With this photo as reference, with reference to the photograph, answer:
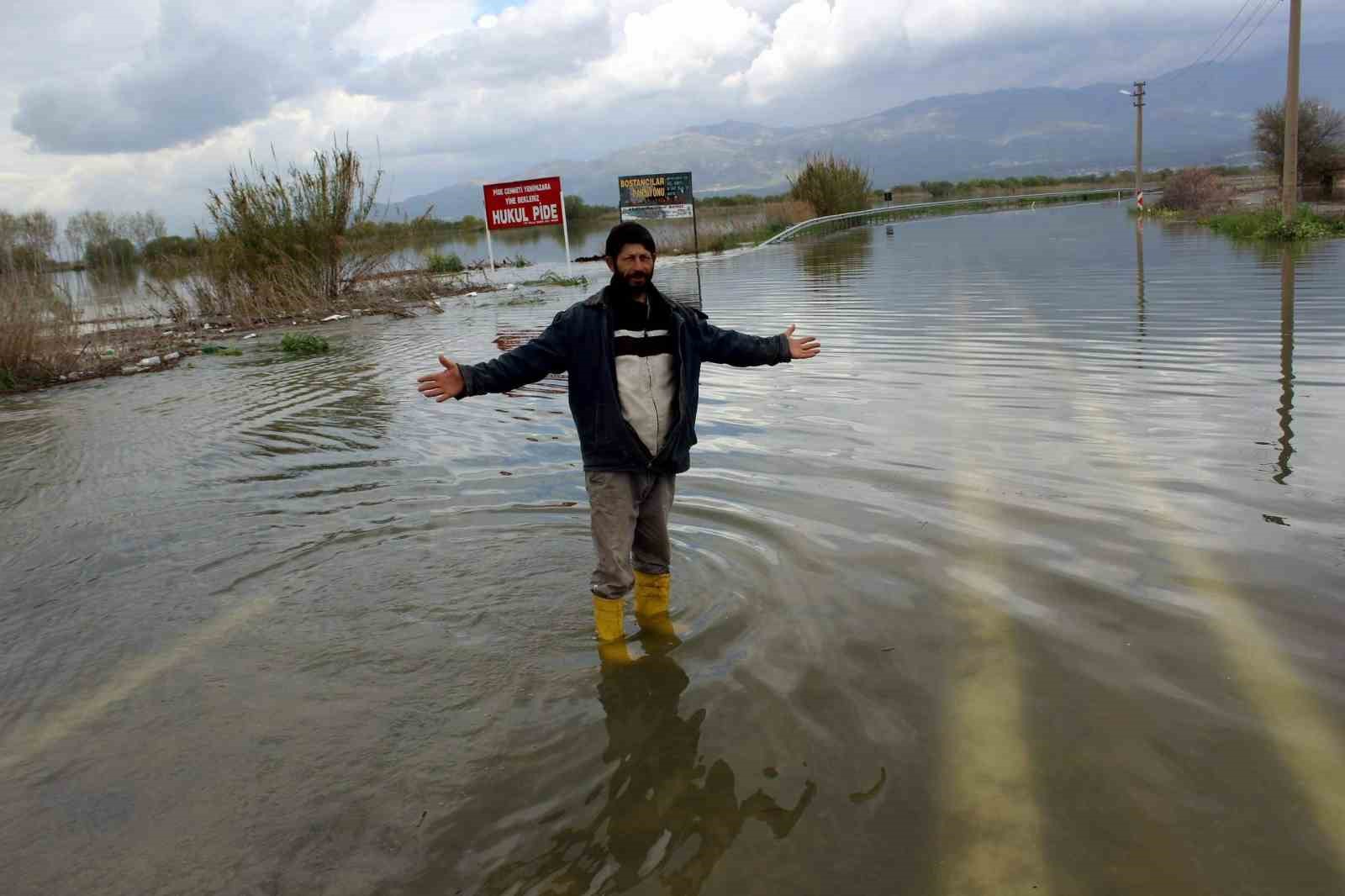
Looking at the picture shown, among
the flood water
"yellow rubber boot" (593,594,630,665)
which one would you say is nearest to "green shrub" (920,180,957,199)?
the flood water

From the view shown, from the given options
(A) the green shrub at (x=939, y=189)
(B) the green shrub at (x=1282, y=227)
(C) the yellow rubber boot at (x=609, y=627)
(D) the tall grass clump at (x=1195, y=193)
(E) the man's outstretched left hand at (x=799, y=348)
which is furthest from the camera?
(A) the green shrub at (x=939, y=189)

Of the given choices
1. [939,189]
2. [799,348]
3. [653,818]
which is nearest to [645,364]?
[799,348]

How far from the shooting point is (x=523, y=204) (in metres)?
26.8

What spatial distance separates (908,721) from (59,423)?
31.6 feet

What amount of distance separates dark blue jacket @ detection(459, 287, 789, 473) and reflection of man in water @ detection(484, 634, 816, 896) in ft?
3.30

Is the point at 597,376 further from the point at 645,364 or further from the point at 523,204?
the point at 523,204

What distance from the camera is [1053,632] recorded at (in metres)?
3.84

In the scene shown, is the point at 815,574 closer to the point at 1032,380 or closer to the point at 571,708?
the point at 571,708

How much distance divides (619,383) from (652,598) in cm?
104

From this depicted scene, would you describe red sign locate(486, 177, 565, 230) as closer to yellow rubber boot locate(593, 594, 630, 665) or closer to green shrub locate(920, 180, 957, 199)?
yellow rubber boot locate(593, 594, 630, 665)

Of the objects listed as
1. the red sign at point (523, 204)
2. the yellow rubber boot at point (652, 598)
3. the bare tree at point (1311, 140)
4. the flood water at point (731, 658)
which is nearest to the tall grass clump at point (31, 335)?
the flood water at point (731, 658)

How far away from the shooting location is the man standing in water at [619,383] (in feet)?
12.6

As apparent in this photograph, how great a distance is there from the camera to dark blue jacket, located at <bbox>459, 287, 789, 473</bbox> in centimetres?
383

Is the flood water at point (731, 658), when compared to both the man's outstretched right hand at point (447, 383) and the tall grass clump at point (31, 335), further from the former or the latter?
the tall grass clump at point (31, 335)
